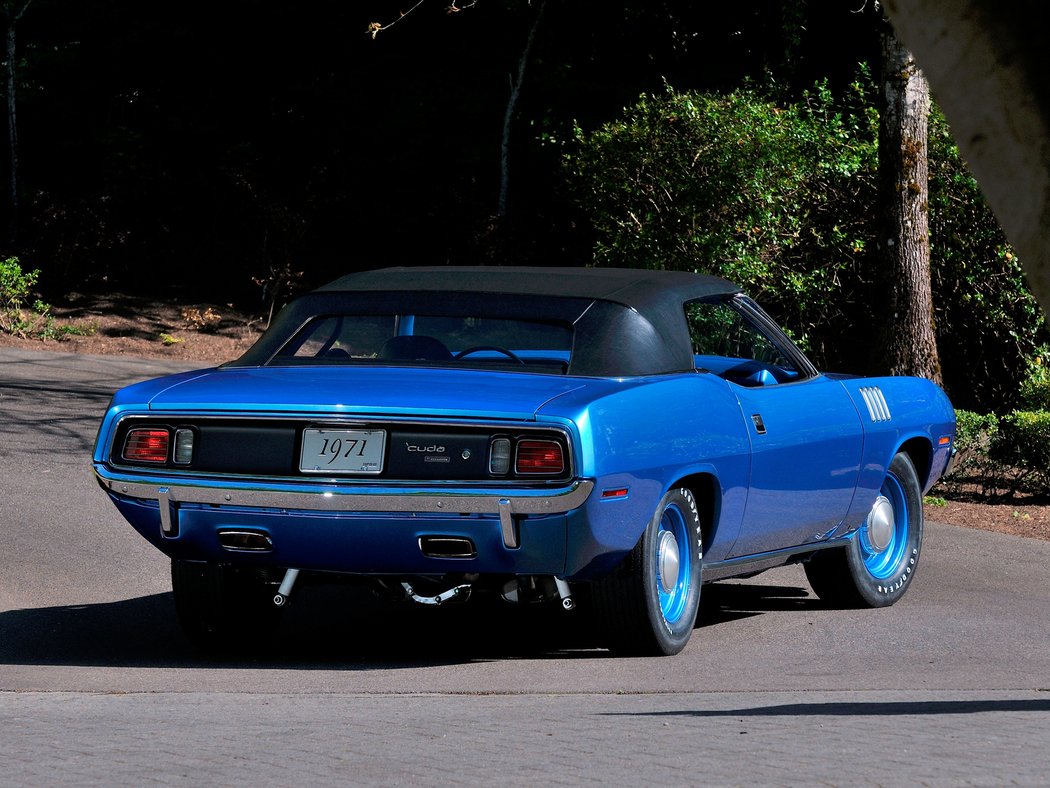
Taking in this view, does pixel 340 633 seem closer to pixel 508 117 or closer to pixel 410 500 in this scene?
pixel 410 500

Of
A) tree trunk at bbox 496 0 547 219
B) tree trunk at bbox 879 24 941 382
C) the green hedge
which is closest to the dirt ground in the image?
tree trunk at bbox 496 0 547 219

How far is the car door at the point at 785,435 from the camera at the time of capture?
23.3ft

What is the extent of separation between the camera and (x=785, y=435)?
7254 mm

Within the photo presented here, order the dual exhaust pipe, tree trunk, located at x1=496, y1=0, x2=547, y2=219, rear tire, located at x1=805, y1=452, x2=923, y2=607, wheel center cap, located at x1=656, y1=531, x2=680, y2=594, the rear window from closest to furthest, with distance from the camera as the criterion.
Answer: the dual exhaust pipe < wheel center cap, located at x1=656, y1=531, x2=680, y2=594 < the rear window < rear tire, located at x1=805, y1=452, x2=923, y2=607 < tree trunk, located at x1=496, y1=0, x2=547, y2=219

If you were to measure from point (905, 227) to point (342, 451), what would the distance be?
29.3 ft

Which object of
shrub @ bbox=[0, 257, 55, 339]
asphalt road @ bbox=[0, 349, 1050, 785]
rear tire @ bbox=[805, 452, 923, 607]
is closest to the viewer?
asphalt road @ bbox=[0, 349, 1050, 785]

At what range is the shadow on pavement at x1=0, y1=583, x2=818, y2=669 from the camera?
6.95 metres

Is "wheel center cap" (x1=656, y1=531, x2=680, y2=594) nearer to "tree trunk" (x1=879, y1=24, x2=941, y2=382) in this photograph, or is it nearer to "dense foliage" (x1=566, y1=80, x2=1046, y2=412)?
"tree trunk" (x1=879, y1=24, x2=941, y2=382)

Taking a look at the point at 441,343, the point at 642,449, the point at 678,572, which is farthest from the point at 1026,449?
the point at 642,449

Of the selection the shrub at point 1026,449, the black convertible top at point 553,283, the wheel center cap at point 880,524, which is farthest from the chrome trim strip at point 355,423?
the shrub at point 1026,449

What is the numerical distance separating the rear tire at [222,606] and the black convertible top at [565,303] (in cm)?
90

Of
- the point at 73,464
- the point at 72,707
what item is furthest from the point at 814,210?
the point at 72,707

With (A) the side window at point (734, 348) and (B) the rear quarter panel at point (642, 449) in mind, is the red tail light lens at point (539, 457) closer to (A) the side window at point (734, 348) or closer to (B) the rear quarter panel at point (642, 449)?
(B) the rear quarter panel at point (642, 449)

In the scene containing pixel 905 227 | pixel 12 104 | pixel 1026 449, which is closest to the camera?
pixel 1026 449
